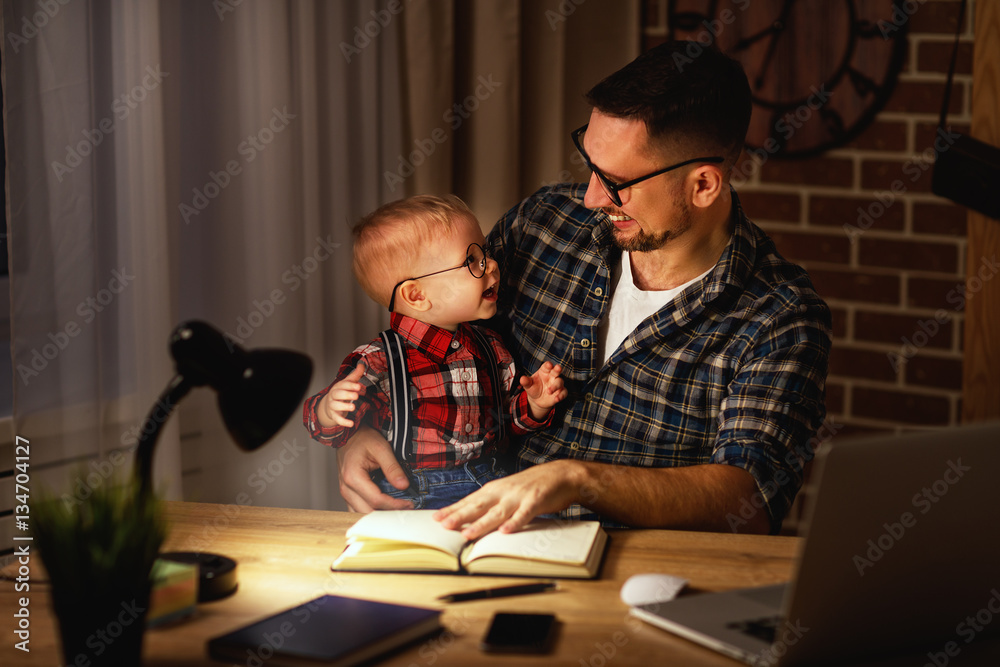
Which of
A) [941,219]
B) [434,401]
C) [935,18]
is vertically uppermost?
[935,18]

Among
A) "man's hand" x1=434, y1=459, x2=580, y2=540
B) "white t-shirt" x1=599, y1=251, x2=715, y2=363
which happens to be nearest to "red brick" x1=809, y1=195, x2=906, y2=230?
"white t-shirt" x1=599, y1=251, x2=715, y2=363

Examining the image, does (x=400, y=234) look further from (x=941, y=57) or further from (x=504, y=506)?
(x=941, y=57)

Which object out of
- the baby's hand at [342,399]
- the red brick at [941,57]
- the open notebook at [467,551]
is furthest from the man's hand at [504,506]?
the red brick at [941,57]

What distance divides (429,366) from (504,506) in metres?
0.52

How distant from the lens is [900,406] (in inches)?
106

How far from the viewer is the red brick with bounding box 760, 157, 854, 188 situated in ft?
8.78

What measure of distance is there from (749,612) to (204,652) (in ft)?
1.94

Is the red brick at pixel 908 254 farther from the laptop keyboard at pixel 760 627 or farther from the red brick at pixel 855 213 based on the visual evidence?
the laptop keyboard at pixel 760 627

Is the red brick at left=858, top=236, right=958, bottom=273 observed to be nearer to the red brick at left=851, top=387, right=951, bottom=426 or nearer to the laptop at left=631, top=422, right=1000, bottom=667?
the red brick at left=851, top=387, right=951, bottom=426

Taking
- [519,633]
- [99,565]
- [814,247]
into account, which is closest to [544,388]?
[519,633]

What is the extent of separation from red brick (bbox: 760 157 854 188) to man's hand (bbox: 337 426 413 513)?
1.68 meters

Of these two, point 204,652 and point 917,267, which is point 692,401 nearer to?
point 204,652

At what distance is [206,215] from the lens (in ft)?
6.60

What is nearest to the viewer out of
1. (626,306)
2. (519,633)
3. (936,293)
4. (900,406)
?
(519,633)
